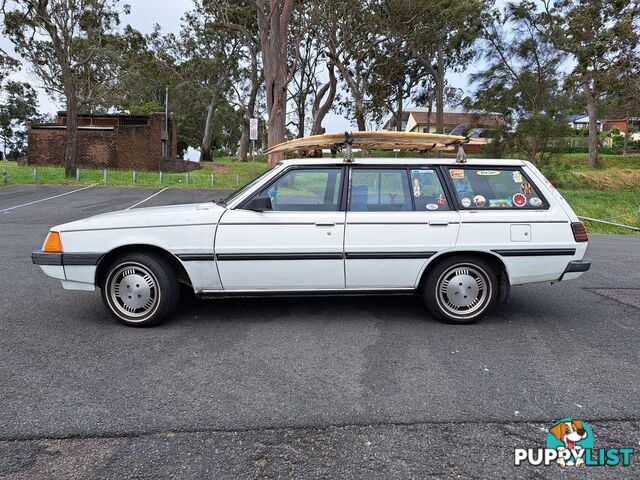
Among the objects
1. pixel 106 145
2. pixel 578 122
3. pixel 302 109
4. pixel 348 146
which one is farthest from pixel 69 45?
pixel 578 122

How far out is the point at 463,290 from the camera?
15.1ft

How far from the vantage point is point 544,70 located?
21656mm

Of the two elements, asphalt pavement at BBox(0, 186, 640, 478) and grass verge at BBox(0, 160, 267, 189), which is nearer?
asphalt pavement at BBox(0, 186, 640, 478)

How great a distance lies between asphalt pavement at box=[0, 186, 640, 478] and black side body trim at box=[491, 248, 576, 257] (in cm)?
72

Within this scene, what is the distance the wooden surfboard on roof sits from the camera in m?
4.72

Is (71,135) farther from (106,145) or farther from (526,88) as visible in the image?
(526,88)

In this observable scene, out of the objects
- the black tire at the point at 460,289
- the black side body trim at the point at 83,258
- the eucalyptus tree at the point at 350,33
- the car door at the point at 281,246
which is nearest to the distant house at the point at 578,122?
the eucalyptus tree at the point at 350,33

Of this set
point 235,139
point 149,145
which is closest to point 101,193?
point 149,145

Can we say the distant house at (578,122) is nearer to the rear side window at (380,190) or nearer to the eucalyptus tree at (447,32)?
the eucalyptus tree at (447,32)

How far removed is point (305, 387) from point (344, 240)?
5.09 feet

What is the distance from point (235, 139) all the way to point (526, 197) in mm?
78502

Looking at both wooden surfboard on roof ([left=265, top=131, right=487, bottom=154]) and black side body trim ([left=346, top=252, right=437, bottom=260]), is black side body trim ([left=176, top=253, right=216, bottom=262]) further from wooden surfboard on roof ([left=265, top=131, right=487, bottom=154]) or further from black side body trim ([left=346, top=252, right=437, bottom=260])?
wooden surfboard on roof ([left=265, top=131, right=487, bottom=154])

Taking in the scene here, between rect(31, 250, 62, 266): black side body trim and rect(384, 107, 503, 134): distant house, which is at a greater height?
rect(384, 107, 503, 134): distant house

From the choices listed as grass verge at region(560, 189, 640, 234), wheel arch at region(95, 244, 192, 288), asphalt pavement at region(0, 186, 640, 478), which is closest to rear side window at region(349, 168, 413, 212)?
asphalt pavement at region(0, 186, 640, 478)
